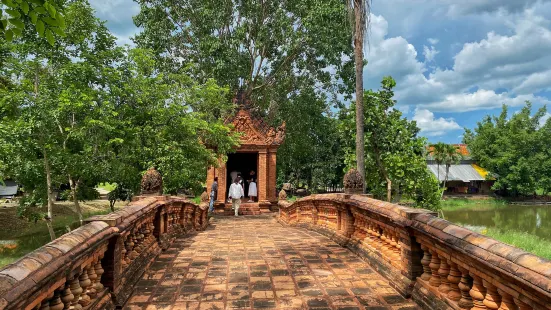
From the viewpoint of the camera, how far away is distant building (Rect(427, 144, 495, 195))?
3975 centimetres

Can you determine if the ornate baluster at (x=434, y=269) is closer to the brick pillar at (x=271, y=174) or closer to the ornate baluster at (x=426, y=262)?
the ornate baluster at (x=426, y=262)

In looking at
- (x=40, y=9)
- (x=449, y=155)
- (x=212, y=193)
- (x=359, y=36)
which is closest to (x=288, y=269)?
(x=40, y=9)

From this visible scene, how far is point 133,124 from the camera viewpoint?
11.1m

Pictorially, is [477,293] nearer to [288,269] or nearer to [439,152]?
[288,269]

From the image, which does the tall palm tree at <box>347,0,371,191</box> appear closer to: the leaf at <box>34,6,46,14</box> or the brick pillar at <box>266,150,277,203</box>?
the brick pillar at <box>266,150,277,203</box>

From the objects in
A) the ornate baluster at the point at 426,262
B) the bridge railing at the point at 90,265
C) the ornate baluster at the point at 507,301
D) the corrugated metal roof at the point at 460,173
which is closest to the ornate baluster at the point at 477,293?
the ornate baluster at the point at 507,301

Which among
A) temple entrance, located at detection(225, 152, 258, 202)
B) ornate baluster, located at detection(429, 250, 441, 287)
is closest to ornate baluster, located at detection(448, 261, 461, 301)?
ornate baluster, located at detection(429, 250, 441, 287)

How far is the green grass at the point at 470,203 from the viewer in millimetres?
35516

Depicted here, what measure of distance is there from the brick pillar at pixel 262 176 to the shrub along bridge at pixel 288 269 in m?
10.5

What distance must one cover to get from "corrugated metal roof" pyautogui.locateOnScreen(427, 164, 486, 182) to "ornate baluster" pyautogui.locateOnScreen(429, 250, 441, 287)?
3839cm

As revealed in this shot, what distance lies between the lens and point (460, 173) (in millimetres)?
40594

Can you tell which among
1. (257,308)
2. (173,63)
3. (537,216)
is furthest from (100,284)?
(537,216)

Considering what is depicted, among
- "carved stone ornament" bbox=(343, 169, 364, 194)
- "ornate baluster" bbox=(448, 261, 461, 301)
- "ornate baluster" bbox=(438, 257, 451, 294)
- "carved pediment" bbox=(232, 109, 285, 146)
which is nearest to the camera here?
"ornate baluster" bbox=(448, 261, 461, 301)

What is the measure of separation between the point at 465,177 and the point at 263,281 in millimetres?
41361
